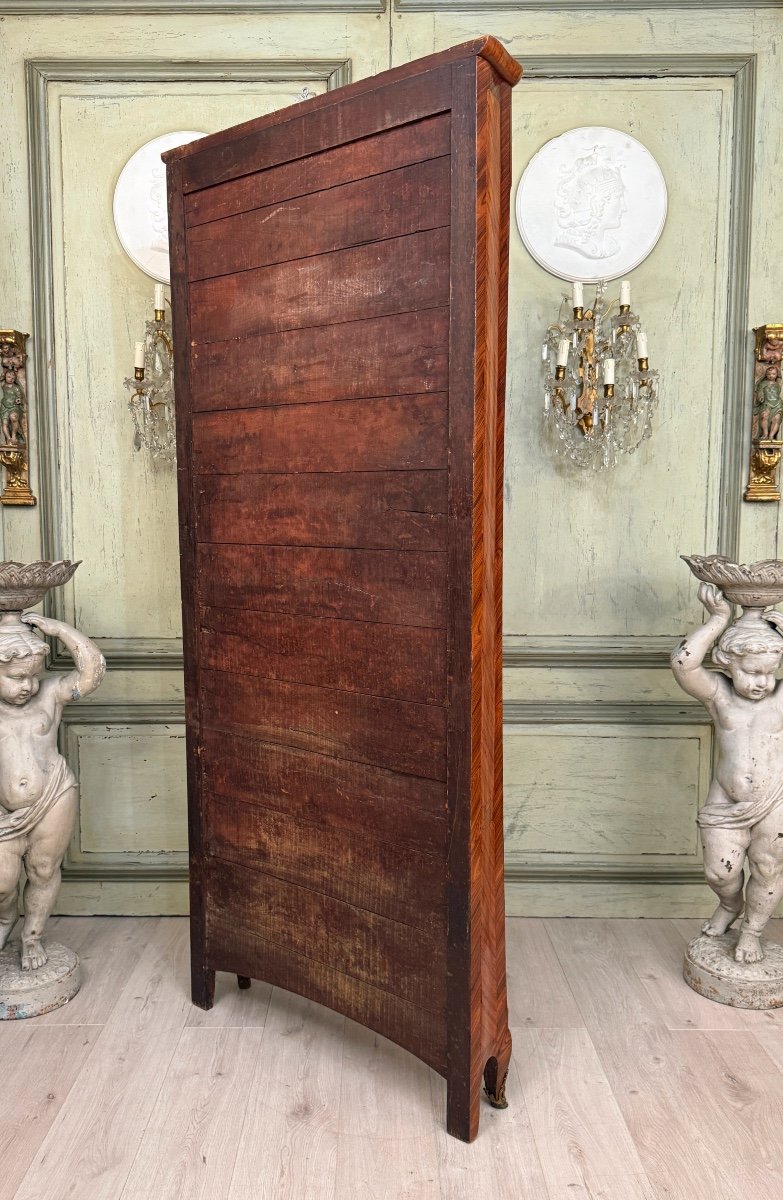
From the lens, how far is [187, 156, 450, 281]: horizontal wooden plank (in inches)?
69.8

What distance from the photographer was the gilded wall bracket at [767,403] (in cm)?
275

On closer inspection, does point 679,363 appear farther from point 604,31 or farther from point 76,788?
point 76,788

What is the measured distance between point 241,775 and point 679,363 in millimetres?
1784

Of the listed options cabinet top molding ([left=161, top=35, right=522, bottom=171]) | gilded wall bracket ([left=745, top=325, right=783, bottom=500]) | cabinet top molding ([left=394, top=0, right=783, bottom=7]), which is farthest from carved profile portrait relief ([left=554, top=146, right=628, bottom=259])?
cabinet top molding ([left=161, top=35, right=522, bottom=171])

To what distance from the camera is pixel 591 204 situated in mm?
2779

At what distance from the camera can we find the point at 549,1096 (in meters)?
2.06

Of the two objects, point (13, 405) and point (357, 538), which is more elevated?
point (13, 405)

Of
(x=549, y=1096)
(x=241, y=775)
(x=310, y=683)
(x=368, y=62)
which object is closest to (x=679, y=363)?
(x=368, y=62)

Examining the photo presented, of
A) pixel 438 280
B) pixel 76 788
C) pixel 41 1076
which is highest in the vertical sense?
pixel 438 280

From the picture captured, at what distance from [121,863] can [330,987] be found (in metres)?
1.11

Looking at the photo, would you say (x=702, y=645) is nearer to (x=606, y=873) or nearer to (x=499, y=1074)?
(x=606, y=873)

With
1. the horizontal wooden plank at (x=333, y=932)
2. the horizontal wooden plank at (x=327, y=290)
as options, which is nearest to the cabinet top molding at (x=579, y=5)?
the horizontal wooden plank at (x=327, y=290)

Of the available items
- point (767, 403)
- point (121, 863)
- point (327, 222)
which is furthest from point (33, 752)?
point (767, 403)

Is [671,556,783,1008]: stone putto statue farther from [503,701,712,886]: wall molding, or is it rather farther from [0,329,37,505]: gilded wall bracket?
[0,329,37,505]: gilded wall bracket
